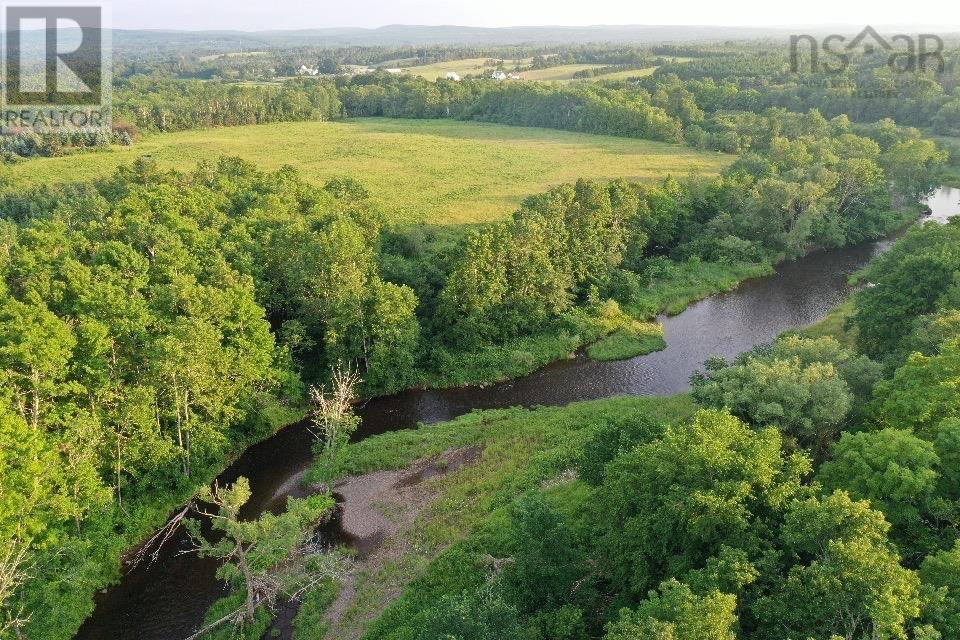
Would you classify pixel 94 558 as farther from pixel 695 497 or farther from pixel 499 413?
pixel 695 497

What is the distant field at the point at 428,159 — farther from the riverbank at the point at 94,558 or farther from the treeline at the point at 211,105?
the riverbank at the point at 94,558

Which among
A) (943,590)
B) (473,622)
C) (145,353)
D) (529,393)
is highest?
(145,353)

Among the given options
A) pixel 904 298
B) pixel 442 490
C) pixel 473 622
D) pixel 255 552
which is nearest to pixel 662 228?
pixel 904 298

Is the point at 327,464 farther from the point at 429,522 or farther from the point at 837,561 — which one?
the point at 837,561

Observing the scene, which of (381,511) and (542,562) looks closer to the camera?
(542,562)

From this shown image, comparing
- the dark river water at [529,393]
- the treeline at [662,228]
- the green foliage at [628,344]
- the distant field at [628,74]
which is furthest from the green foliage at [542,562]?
the distant field at [628,74]

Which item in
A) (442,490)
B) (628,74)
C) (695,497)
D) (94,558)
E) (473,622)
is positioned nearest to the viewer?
(473,622)

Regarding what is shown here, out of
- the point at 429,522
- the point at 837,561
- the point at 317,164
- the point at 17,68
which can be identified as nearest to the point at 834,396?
the point at 837,561
